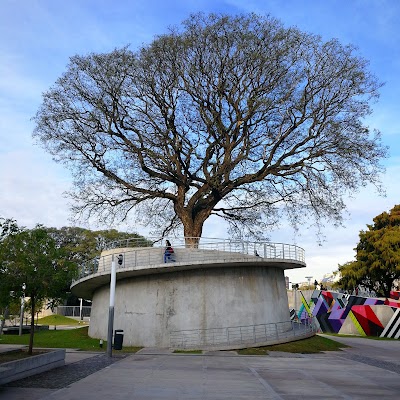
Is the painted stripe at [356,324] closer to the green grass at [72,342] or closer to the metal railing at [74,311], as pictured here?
the green grass at [72,342]

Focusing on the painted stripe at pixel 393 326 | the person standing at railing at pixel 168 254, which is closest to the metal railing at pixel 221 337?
the person standing at railing at pixel 168 254

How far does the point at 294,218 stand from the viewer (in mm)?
34000

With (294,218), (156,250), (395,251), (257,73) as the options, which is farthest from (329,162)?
(395,251)

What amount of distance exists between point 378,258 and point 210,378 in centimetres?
4441

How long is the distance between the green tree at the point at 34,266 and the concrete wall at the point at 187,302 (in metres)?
8.85

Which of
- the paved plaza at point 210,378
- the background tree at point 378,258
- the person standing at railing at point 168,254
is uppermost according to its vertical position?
the background tree at point 378,258

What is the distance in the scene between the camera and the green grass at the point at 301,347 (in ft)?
88.0

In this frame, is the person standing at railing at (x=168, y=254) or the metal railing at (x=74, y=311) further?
the metal railing at (x=74, y=311)

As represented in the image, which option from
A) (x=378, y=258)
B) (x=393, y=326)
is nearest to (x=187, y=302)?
(x=393, y=326)

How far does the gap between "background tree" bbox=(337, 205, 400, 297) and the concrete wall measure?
93.3ft

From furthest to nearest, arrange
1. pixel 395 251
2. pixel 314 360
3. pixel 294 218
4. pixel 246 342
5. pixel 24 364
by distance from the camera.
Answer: pixel 395 251, pixel 294 218, pixel 246 342, pixel 314 360, pixel 24 364

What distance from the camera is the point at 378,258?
5594 cm

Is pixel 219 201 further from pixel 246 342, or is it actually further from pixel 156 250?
pixel 246 342

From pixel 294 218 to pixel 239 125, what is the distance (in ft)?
25.5
